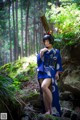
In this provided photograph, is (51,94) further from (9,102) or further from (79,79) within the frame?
(9,102)

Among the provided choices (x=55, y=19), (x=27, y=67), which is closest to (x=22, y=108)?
(x=55, y=19)

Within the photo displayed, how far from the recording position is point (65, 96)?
747 centimetres

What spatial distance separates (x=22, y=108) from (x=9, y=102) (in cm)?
41

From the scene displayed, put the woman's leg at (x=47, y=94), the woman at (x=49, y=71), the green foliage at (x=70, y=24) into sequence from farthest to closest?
the green foliage at (x=70, y=24), the woman at (x=49, y=71), the woman's leg at (x=47, y=94)

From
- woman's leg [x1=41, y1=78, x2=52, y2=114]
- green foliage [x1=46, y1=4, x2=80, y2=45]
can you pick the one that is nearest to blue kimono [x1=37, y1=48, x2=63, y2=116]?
woman's leg [x1=41, y1=78, x2=52, y2=114]

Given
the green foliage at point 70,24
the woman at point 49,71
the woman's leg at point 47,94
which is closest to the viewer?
the woman's leg at point 47,94

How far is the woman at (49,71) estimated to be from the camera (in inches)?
227

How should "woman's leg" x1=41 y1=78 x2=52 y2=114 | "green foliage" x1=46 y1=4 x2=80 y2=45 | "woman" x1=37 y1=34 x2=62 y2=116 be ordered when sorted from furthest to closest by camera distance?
"green foliage" x1=46 y1=4 x2=80 y2=45 → "woman" x1=37 y1=34 x2=62 y2=116 → "woman's leg" x1=41 y1=78 x2=52 y2=114

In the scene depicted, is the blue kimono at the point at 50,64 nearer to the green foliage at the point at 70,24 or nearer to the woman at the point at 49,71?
the woman at the point at 49,71

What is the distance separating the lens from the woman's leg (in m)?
5.63

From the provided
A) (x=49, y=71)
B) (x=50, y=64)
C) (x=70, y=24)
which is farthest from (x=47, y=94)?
(x=70, y=24)

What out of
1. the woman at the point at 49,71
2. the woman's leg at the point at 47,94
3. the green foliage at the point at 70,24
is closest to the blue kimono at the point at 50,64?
the woman at the point at 49,71

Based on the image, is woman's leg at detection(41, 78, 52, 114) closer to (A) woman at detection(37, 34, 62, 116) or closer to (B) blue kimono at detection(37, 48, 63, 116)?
(A) woman at detection(37, 34, 62, 116)

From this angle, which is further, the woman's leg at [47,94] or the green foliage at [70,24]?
the green foliage at [70,24]
